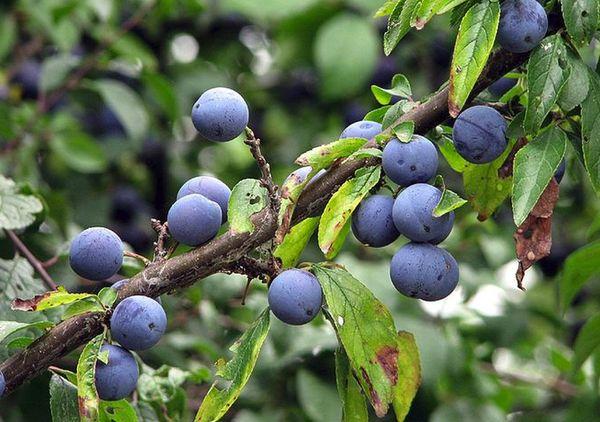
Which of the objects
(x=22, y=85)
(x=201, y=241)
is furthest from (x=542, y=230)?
(x=22, y=85)

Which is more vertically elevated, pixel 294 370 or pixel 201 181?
pixel 201 181

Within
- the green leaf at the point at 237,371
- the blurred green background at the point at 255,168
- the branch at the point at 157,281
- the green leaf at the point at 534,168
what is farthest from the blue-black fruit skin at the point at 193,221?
the blurred green background at the point at 255,168

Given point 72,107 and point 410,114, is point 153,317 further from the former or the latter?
point 72,107

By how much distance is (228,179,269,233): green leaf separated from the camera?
1095 millimetres

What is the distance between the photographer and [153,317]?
1076 mm

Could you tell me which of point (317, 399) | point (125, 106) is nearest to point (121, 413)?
point (317, 399)

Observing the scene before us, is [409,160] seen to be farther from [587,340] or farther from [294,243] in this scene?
[587,340]

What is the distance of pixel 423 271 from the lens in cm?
110

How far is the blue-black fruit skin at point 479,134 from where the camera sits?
114cm

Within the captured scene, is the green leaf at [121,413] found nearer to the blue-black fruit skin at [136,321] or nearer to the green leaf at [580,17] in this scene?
the blue-black fruit skin at [136,321]

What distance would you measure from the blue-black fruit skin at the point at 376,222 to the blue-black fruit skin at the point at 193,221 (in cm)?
17

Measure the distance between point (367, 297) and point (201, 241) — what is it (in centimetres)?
20

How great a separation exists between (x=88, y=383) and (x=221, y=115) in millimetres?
336

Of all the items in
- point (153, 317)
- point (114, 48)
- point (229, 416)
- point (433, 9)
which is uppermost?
point (433, 9)
